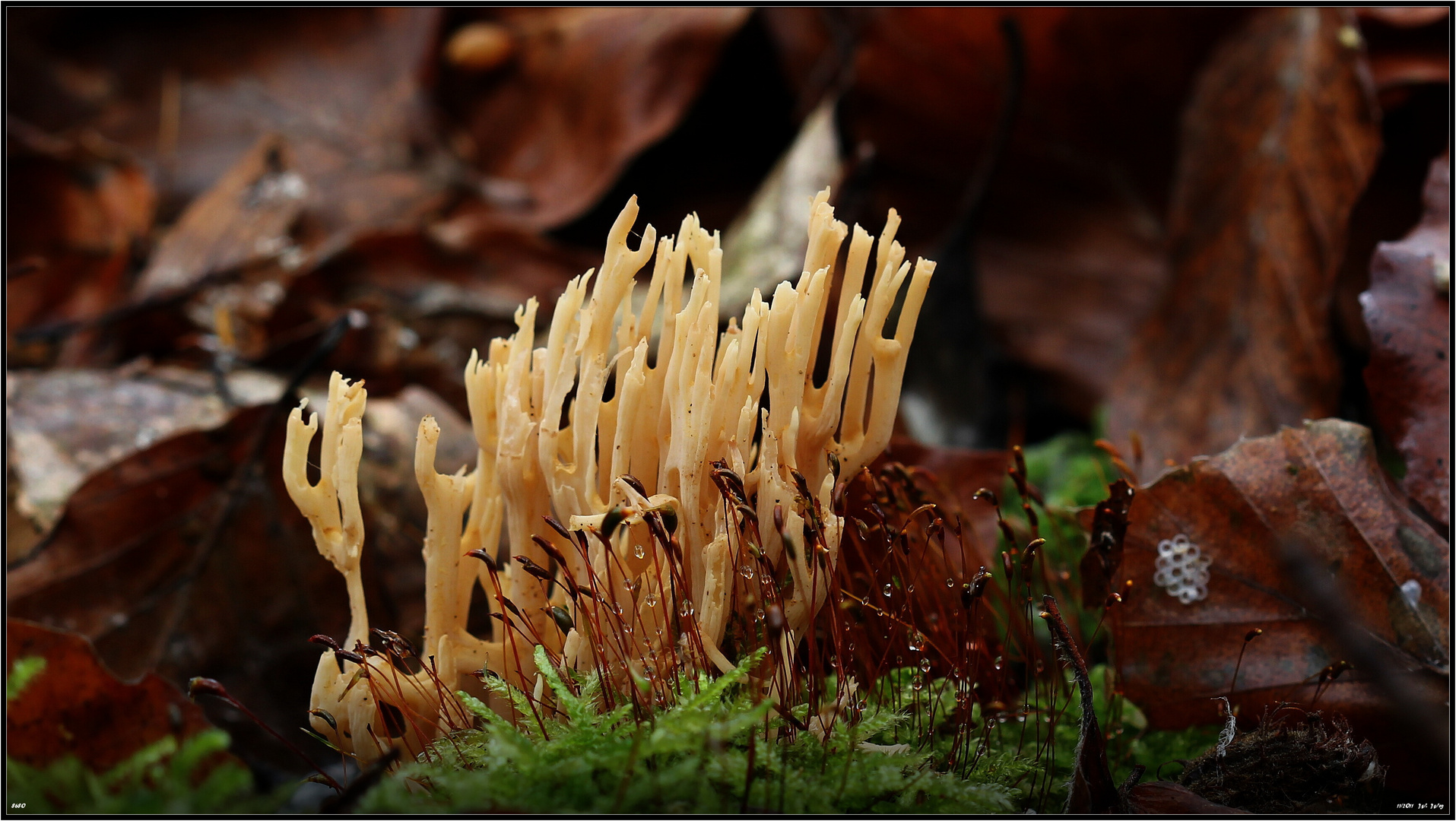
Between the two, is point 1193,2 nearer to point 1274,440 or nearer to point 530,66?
point 1274,440

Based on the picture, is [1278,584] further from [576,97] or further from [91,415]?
[576,97]

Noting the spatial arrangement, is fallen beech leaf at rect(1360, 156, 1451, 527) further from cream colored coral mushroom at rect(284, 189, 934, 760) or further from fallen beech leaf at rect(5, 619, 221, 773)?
fallen beech leaf at rect(5, 619, 221, 773)

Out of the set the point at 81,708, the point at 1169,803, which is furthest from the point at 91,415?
the point at 1169,803

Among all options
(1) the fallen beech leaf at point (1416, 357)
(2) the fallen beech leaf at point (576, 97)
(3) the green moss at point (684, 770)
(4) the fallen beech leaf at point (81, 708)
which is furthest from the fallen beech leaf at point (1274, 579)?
(2) the fallen beech leaf at point (576, 97)

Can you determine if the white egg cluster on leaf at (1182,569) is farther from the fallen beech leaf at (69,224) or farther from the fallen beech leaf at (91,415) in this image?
the fallen beech leaf at (69,224)


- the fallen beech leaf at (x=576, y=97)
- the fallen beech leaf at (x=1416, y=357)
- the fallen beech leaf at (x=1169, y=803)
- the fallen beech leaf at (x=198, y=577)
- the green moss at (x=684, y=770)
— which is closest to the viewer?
the green moss at (x=684, y=770)

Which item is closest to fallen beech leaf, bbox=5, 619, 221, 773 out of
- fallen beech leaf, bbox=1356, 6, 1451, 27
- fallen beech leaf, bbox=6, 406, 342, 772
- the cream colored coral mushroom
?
the cream colored coral mushroom
